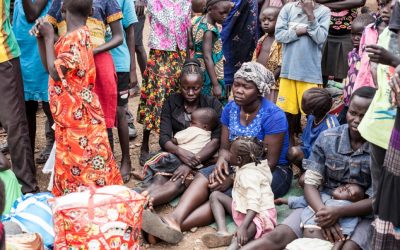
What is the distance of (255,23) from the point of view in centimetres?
618

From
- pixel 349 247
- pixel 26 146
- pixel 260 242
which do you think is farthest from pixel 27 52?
pixel 349 247

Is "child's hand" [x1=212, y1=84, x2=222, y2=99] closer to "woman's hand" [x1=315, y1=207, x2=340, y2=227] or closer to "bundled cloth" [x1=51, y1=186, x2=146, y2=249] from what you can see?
"woman's hand" [x1=315, y1=207, x2=340, y2=227]

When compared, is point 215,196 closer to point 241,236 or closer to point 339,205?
point 241,236

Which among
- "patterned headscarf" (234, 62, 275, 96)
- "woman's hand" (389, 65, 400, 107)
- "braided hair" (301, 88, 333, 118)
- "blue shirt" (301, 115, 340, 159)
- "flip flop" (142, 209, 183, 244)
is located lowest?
"flip flop" (142, 209, 183, 244)

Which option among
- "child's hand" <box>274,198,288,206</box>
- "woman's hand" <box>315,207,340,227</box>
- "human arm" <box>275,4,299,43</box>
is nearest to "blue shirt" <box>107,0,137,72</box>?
"human arm" <box>275,4,299,43</box>

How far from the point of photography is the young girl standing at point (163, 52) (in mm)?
5316

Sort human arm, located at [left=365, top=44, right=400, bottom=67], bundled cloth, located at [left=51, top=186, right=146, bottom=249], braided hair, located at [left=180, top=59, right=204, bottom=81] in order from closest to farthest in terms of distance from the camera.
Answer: human arm, located at [left=365, top=44, right=400, bottom=67], bundled cloth, located at [left=51, top=186, right=146, bottom=249], braided hair, located at [left=180, top=59, right=204, bottom=81]

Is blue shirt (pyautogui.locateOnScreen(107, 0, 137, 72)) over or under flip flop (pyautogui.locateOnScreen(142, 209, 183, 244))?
over

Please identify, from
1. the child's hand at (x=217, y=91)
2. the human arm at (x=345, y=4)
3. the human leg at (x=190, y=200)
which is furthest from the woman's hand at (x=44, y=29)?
the human arm at (x=345, y=4)

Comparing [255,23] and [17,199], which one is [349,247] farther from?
[255,23]

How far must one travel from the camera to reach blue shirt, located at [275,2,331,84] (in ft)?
16.8

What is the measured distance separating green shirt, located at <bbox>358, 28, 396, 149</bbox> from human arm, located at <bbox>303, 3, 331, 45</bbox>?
1796 millimetres

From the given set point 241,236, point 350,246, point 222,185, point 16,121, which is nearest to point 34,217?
point 16,121

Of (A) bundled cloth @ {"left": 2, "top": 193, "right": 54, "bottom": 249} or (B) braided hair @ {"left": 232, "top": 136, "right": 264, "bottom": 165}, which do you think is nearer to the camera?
(A) bundled cloth @ {"left": 2, "top": 193, "right": 54, "bottom": 249}
